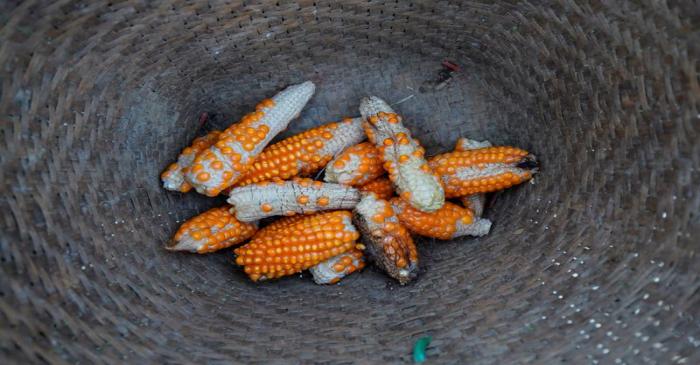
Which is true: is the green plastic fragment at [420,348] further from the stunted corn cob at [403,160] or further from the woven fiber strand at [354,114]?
the stunted corn cob at [403,160]

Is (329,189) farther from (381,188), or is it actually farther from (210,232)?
(210,232)

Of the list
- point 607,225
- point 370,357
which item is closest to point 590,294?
point 607,225

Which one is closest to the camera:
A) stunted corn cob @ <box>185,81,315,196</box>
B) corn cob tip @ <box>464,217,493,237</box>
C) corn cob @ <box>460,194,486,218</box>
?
stunted corn cob @ <box>185,81,315,196</box>

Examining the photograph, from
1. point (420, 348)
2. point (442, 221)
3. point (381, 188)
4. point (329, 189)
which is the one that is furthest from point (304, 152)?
point (420, 348)

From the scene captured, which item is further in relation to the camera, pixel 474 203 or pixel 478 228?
pixel 474 203

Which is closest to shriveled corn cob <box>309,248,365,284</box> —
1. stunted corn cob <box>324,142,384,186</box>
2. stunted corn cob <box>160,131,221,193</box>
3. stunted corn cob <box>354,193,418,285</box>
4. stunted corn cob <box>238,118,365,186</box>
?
stunted corn cob <box>354,193,418,285</box>

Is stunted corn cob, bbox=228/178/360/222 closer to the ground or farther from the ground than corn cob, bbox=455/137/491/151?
closer to the ground

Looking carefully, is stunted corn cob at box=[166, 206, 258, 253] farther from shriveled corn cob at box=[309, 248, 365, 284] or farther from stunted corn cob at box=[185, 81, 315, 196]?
shriveled corn cob at box=[309, 248, 365, 284]

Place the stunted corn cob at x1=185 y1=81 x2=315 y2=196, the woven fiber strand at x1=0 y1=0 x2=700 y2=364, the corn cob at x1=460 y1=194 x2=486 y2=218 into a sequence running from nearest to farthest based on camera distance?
1. the woven fiber strand at x1=0 y1=0 x2=700 y2=364
2. the stunted corn cob at x1=185 y1=81 x2=315 y2=196
3. the corn cob at x1=460 y1=194 x2=486 y2=218
